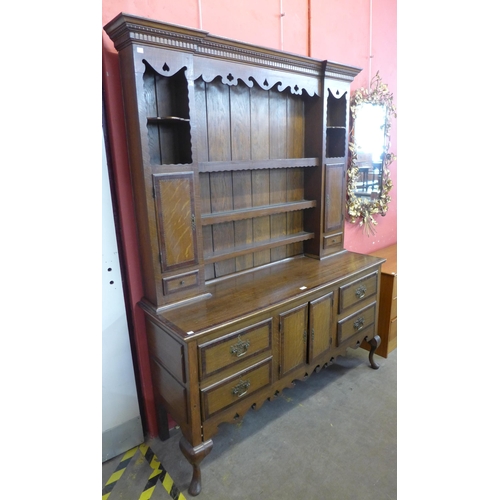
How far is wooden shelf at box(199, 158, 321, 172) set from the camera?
1.81m

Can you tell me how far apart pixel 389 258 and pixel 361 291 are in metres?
0.83

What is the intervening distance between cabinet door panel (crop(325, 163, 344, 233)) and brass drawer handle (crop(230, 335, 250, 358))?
42.0 inches

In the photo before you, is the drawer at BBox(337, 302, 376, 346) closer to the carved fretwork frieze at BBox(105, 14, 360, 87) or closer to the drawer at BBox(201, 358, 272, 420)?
the drawer at BBox(201, 358, 272, 420)

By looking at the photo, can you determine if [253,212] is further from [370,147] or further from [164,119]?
[370,147]

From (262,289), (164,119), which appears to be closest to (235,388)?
(262,289)

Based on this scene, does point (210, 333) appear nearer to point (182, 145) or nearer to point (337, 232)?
point (182, 145)

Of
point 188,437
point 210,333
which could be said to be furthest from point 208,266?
point 188,437

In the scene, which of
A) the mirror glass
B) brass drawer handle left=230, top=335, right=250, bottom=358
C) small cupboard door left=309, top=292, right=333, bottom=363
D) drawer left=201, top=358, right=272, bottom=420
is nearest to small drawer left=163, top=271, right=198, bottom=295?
brass drawer handle left=230, top=335, right=250, bottom=358

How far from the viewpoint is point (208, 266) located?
2057 millimetres

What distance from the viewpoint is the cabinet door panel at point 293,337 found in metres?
1.89

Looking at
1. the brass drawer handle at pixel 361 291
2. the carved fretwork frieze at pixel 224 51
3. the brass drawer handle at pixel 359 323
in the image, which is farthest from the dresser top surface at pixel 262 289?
the carved fretwork frieze at pixel 224 51

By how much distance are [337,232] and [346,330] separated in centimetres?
67

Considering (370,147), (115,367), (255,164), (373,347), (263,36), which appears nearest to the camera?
(115,367)

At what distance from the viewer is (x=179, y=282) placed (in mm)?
1780
